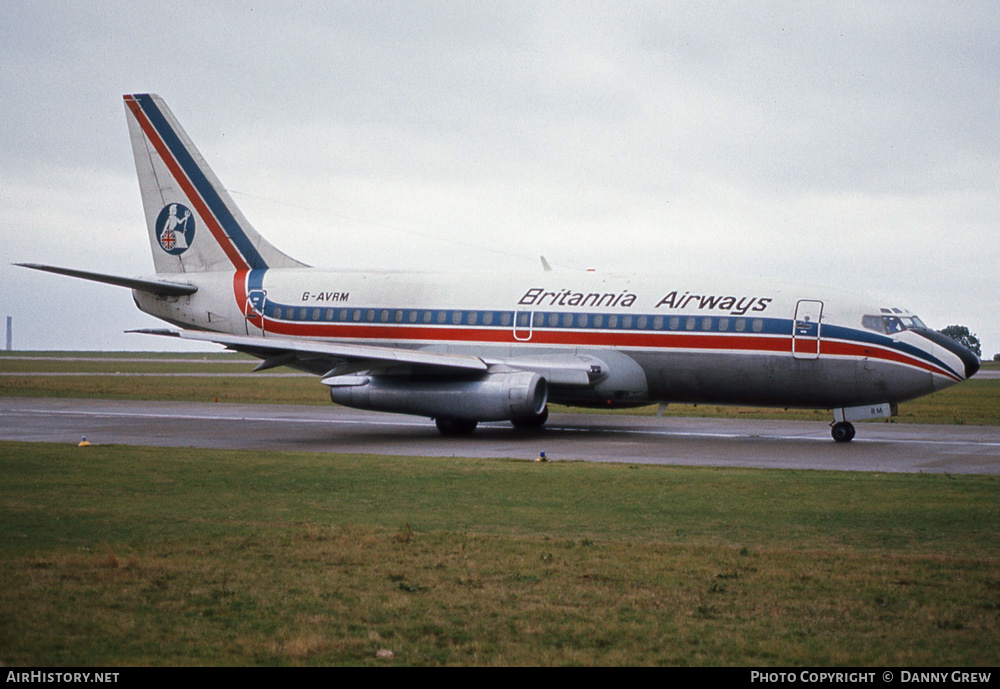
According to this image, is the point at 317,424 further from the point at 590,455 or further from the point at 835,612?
the point at 835,612

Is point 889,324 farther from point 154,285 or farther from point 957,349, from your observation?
point 154,285

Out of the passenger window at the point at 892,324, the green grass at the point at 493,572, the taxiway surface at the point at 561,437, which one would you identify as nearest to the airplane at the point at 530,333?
the passenger window at the point at 892,324

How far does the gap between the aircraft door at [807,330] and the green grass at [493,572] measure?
8054 millimetres

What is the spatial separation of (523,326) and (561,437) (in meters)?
3.22

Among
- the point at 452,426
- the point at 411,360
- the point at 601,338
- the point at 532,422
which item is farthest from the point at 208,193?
A: the point at 601,338

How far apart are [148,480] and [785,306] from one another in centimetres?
1505

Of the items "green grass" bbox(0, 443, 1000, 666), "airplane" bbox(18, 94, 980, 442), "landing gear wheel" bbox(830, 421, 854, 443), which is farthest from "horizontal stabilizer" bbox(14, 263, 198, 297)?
"landing gear wheel" bbox(830, 421, 854, 443)

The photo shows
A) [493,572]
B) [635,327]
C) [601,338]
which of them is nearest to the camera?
[493,572]

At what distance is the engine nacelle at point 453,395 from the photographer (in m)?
24.7

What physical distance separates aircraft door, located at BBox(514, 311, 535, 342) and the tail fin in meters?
8.73

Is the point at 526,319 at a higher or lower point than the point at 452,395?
higher

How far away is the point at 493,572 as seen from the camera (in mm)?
9375
